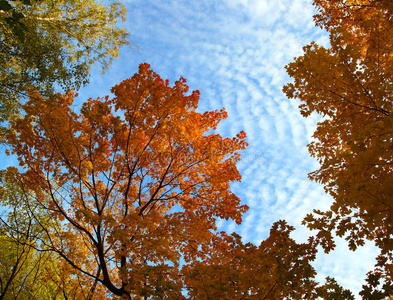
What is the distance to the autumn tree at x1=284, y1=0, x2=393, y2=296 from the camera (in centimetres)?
220

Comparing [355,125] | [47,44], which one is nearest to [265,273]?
[355,125]

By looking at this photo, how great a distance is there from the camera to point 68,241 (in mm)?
5586

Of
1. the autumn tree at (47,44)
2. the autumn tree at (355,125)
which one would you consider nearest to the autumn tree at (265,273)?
the autumn tree at (355,125)

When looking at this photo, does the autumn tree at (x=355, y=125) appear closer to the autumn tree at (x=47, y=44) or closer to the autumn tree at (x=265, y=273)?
the autumn tree at (x=265, y=273)

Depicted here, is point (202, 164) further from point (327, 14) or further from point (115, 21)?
point (115, 21)

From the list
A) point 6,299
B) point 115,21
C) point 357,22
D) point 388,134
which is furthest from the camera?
point 115,21

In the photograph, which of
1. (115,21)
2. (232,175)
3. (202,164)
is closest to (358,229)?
(232,175)

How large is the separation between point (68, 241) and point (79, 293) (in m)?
2.18

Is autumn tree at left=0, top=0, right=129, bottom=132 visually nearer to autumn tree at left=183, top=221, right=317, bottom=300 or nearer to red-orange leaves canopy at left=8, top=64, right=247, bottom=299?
red-orange leaves canopy at left=8, top=64, right=247, bottom=299

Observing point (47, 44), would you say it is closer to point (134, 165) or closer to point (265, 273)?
point (134, 165)

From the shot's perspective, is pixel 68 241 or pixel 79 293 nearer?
pixel 68 241

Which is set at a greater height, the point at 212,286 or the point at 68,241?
the point at 68,241

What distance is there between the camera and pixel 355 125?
134 inches

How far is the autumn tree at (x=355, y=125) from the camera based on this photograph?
220cm
